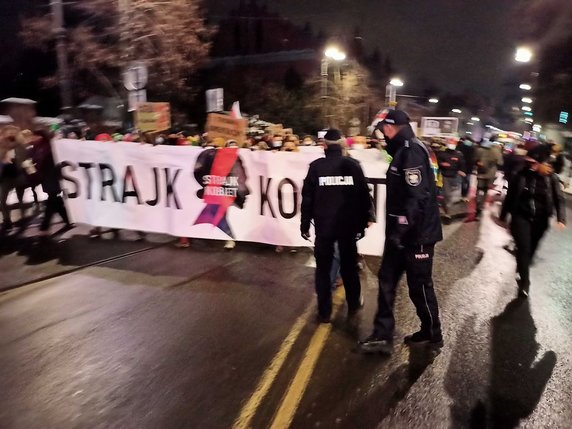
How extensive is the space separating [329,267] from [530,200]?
8.17 feet

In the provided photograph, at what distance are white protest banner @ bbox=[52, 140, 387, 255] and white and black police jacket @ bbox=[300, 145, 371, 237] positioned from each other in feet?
6.93

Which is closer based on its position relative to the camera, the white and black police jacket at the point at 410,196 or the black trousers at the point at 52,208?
the white and black police jacket at the point at 410,196

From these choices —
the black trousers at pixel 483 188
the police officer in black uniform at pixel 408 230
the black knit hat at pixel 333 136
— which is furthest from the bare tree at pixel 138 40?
the police officer in black uniform at pixel 408 230

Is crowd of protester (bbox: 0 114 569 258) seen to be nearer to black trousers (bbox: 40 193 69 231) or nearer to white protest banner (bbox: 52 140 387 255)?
black trousers (bbox: 40 193 69 231)

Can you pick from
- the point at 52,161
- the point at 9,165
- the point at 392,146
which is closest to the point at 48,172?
the point at 52,161

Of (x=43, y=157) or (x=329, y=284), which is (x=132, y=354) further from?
(x=43, y=157)

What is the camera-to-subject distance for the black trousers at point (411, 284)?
14.7 feet

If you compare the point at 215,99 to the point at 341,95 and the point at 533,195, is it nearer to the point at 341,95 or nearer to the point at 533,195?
the point at 533,195

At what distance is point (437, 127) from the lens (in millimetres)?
19453

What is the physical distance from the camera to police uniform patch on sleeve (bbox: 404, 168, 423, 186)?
13.9 feet

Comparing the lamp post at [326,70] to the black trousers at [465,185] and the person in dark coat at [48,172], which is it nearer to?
the black trousers at [465,185]

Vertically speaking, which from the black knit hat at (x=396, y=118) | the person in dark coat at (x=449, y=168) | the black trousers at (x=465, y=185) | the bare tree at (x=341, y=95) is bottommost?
the black trousers at (x=465, y=185)

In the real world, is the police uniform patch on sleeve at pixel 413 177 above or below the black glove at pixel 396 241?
above

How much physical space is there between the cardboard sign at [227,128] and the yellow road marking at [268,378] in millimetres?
3819
